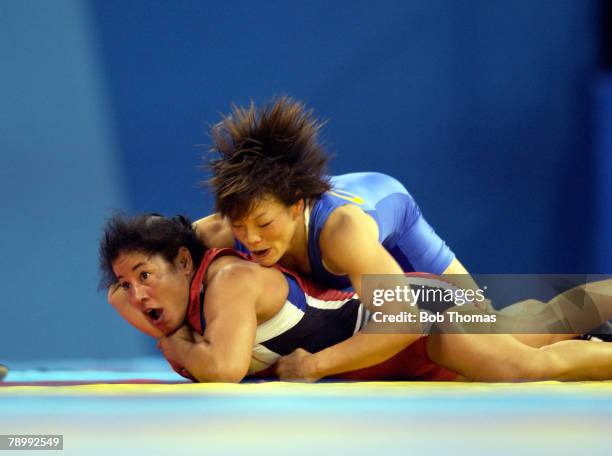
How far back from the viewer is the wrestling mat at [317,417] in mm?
1684

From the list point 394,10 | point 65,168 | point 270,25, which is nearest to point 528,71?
point 394,10

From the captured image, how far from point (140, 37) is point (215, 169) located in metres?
2.00

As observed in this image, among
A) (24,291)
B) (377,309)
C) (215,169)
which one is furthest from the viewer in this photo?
(24,291)

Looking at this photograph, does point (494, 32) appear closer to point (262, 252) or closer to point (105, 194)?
point (105, 194)

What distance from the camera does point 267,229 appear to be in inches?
107

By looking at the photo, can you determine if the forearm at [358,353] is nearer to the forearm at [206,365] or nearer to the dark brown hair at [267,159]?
the forearm at [206,365]

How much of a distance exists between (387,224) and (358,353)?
0.61 m

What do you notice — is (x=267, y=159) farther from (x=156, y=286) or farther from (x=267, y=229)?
(x=156, y=286)

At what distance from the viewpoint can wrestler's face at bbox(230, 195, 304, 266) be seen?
2.69m

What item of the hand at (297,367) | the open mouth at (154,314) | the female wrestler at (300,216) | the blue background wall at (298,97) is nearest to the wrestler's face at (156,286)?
the open mouth at (154,314)

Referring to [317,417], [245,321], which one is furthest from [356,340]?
[317,417]

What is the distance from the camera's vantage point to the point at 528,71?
4.70 metres

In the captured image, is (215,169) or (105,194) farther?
(105,194)

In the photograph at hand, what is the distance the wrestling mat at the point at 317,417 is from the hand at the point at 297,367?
0.11 meters
